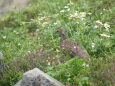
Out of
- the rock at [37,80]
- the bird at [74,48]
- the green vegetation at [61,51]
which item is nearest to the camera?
the rock at [37,80]

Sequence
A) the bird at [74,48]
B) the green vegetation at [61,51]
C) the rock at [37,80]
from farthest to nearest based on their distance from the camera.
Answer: the bird at [74,48]
the green vegetation at [61,51]
the rock at [37,80]

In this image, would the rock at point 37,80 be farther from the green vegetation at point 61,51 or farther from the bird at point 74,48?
the bird at point 74,48

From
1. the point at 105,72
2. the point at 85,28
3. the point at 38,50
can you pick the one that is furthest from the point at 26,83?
the point at 85,28

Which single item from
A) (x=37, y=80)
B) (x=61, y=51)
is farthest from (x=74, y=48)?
(x=37, y=80)

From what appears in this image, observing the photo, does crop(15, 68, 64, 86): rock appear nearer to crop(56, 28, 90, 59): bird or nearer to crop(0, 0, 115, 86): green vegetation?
crop(0, 0, 115, 86): green vegetation

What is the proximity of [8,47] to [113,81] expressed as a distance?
3.85 meters

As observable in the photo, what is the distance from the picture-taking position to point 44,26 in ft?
28.7

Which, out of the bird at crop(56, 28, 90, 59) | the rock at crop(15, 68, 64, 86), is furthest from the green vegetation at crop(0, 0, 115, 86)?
the rock at crop(15, 68, 64, 86)

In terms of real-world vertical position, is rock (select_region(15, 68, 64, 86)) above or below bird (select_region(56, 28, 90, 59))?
above

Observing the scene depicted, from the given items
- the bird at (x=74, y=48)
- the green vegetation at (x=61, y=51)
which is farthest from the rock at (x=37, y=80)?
the bird at (x=74, y=48)

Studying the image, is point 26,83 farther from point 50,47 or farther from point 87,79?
point 50,47

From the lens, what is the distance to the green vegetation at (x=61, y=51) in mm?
6020

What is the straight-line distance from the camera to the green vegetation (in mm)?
Answer: 6020

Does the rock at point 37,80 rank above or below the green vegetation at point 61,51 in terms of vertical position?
above
